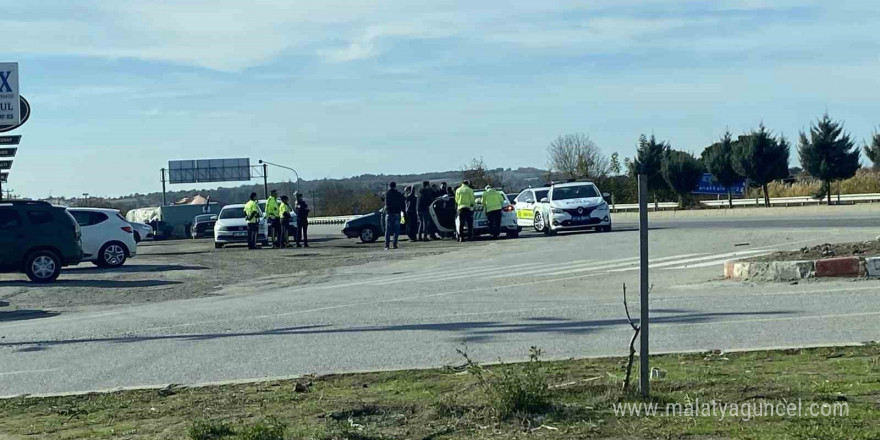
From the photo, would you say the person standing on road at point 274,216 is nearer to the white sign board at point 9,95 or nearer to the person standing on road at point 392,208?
the person standing on road at point 392,208

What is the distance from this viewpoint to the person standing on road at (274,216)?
108 feet

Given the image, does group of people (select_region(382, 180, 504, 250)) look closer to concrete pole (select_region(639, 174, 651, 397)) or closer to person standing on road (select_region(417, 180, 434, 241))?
person standing on road (select_region(417, 180, 434, 241))

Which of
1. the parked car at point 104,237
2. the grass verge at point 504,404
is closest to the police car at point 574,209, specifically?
the parked car at point 104,237

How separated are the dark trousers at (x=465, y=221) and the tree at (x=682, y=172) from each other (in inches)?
1403

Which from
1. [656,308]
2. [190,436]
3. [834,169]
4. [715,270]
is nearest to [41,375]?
[190,436]

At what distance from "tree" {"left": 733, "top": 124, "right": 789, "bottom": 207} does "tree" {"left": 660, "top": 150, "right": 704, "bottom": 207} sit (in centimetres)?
754

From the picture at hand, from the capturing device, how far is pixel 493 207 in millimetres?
30609

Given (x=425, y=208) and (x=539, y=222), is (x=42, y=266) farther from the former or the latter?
(x=539, y=222)

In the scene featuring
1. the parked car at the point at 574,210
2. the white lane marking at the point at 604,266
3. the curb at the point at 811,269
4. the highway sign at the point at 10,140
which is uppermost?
the highway sign at the point at 10,140

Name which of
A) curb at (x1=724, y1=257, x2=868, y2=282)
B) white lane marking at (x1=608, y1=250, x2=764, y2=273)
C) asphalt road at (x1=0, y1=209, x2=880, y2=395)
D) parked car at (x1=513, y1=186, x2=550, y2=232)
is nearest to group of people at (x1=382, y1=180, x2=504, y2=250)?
parked car at (x1=513, y1=186, x2=550, y2=232)

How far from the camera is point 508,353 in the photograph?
358 inches

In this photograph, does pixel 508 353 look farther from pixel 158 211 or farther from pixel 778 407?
pixel 158 211

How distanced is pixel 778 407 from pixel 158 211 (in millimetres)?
63185

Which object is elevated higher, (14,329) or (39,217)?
(39,217)
